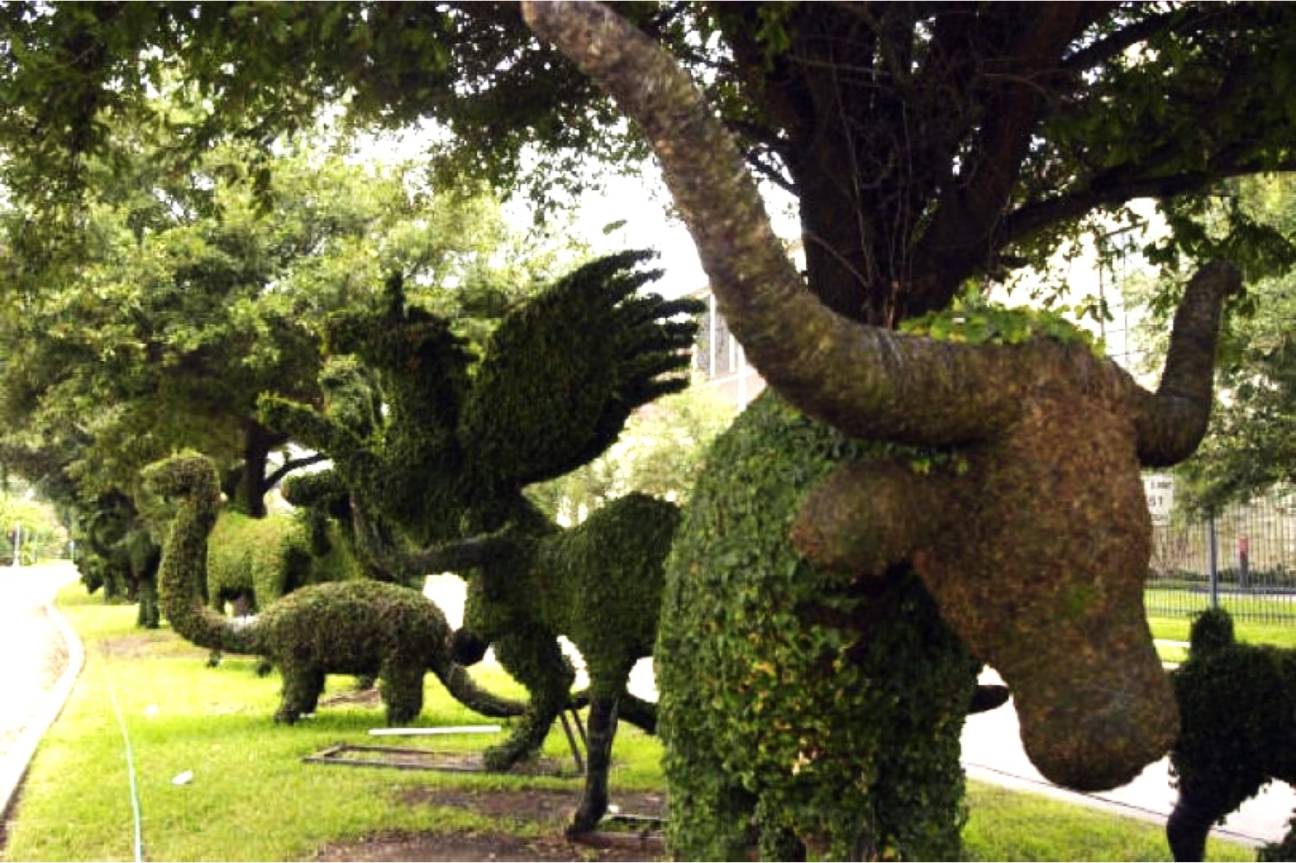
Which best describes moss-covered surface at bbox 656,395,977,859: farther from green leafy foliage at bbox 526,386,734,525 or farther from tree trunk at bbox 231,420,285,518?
green leafy foliage at bbox 526,386,734,525

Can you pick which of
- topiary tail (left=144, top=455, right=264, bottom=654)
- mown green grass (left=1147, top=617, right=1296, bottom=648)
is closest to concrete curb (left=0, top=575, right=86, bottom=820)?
topiary tail (left=144, top=455, right=264, bottom=654)

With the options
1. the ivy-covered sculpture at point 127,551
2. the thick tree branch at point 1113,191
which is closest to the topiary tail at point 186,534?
the thick tree branch at point 1113,191

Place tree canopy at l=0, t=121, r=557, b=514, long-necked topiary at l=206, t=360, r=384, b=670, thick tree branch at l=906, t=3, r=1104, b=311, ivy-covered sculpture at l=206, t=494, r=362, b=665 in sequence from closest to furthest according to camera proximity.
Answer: thick tree branch at l=906, t=3, r=1104, b=311, long-necked topiary at l=206, t=360, r=384, b=670, ivy-covered sculpture at l=206, t=494, r=362, b=665, tree canopy at l=0, t=121, r=557, b=514

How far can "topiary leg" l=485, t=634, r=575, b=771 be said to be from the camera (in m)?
7.57

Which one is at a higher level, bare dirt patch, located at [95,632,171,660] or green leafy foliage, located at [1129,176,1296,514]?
green leafy foliage, located at [1129,176,1296,514]

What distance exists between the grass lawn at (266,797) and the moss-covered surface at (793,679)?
2.75 m

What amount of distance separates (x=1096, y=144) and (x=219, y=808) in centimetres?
691

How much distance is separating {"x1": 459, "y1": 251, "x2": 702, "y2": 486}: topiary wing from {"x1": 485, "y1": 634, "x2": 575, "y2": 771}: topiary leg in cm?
129

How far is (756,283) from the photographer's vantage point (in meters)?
2.74

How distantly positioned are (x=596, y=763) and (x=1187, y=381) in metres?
4.19

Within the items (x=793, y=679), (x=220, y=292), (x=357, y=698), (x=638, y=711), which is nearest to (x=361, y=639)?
(x=638, y=711)

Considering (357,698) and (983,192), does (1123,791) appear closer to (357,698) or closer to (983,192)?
(983,192)

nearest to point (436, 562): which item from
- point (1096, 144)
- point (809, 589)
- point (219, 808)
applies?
point (219, 808)

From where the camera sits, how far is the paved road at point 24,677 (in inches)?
388
